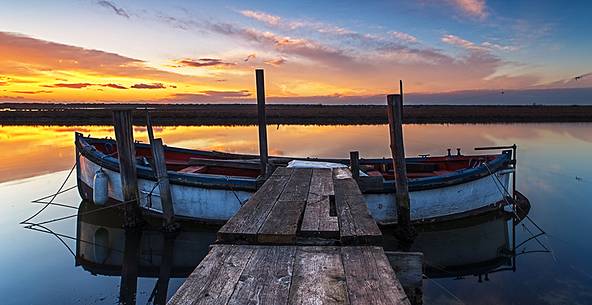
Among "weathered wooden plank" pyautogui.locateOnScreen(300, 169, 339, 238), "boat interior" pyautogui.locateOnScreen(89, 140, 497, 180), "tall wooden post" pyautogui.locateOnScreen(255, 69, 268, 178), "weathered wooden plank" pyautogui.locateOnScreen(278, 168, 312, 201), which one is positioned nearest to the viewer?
"weathered wooden plank" pyautogui.locateOnScreen(300, 169, 339, 238)

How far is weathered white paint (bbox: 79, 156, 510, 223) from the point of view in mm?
9297

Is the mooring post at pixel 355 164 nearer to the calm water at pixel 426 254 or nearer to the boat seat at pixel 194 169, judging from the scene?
the calm water at pixel 426 254

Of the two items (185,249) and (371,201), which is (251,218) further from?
(371,201)

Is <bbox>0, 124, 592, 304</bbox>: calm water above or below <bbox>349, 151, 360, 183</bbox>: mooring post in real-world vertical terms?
below

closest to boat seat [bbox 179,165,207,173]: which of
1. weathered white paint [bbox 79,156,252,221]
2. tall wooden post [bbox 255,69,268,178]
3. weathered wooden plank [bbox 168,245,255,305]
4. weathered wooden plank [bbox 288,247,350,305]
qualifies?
weathered white paint [bbox 79,156,252,221]

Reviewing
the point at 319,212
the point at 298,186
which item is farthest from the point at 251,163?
the point at 319,212

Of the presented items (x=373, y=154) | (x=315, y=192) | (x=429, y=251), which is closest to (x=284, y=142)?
(x=373, y=154)

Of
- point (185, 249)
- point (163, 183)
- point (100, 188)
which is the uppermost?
point (163, 183)

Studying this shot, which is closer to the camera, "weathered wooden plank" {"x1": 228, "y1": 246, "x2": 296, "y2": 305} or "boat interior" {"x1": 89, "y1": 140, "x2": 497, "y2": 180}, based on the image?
"weathered wooden plank" {"x1": 228, "y1": 246, "x2": 296, "y2": 305}

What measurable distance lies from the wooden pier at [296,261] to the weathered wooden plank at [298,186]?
420mm

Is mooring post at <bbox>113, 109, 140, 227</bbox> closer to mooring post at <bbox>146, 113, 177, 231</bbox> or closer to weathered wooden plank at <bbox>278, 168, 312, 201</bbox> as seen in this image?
mooring post at <bbox>146, 113, 177, 231</bbox>

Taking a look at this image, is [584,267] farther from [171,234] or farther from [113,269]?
[113,269]

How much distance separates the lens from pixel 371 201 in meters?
9.18

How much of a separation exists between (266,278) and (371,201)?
6816mm
